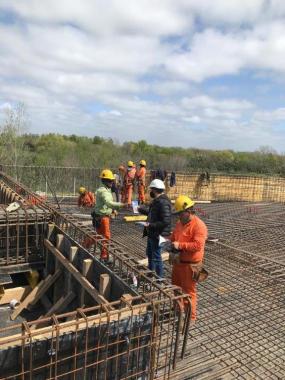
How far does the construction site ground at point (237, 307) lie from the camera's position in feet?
13.4

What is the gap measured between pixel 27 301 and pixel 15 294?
361 mm

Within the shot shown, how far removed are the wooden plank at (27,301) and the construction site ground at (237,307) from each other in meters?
2.26

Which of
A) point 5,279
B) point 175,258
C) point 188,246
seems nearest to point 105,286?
point 175,258

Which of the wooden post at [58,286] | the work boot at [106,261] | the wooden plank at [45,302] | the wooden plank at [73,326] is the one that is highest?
the wooden plank at [73,326]

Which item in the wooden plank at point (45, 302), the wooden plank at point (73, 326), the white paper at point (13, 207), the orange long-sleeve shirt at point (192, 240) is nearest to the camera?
the wooden plank at point (73, 326)

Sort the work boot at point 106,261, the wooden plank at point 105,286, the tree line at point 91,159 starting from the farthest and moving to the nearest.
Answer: the tree line at point 91,159, the work boot at point 106,261, the wooden plank at point 105,286

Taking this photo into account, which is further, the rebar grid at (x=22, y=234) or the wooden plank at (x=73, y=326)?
the rebar grid at (x=22, y=234)

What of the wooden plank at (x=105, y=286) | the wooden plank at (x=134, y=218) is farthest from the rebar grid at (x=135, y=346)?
the wooden plank at (x=134, y=218)

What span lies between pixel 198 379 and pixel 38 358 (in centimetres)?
181

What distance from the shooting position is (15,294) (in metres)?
5.87

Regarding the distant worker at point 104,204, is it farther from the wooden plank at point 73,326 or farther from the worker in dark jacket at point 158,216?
the wooden plank at point 73,326

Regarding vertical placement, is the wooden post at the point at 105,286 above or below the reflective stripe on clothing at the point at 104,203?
below

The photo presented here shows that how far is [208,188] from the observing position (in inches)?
714

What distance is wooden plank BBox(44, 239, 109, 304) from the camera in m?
4.15
